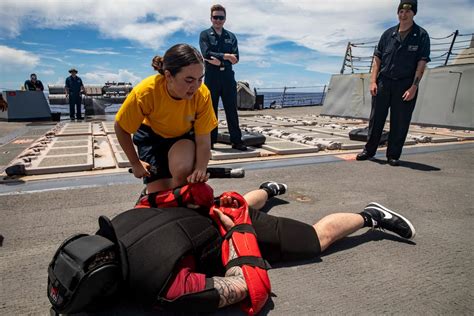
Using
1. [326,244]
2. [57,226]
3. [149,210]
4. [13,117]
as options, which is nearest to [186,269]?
[149,210]

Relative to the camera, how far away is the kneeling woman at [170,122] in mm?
2100

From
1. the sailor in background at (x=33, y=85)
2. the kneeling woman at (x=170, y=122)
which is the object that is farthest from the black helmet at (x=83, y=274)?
the sailor in background at (x=33, y=85)

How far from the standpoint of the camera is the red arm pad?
4.93 ft

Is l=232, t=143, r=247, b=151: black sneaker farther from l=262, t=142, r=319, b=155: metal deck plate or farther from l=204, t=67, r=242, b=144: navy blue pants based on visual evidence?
l=262, t=142, r=319, b=155: metal deck plate

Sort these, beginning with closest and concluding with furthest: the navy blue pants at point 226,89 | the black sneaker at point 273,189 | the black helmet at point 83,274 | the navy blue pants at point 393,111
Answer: the black helmet at point 83,274
the black sneaker at point 273,189
the navy blue pants at point 393,111
the navy blue pants at point 226,89

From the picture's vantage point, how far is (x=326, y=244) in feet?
6.86

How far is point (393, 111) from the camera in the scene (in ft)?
15.3

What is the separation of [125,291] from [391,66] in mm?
4493

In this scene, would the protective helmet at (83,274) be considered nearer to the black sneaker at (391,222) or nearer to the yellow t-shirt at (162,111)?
the yellow t-shirt at (162,111)

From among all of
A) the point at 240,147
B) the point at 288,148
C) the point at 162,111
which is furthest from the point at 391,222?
the point at 240,147

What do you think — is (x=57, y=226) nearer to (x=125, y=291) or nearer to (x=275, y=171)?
(x=125, y=291)

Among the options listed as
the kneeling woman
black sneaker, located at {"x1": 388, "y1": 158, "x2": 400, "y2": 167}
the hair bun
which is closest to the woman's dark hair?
the kneeling woman

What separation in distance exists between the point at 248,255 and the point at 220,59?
3645 millimetres

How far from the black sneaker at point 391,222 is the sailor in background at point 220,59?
119 inches
